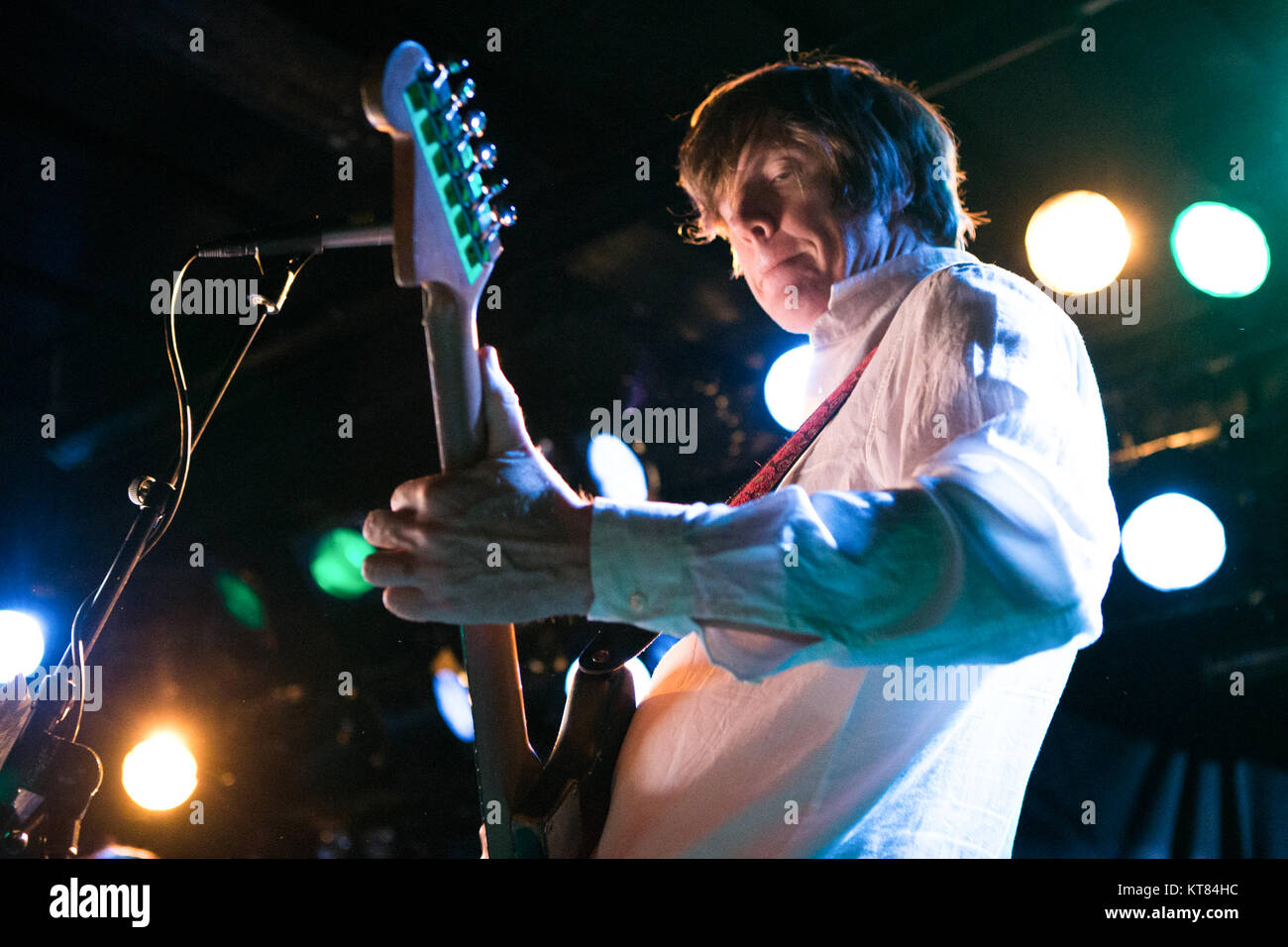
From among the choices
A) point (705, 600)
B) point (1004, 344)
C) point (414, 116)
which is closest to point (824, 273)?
point (1004, 344)

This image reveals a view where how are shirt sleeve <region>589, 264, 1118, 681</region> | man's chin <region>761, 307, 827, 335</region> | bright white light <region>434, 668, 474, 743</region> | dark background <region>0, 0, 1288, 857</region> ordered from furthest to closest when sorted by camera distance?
bright white light <region>434, 668, 474, 743</region>, dark background <region>0, 0, 1288, 857</region>, man's chin <region>761, 307, 827, 335</region>, shirt sleeve <region>589, 264, 1118, 681</region>

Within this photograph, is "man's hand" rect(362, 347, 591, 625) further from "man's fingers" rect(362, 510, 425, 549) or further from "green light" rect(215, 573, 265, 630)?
"green light" rect(215, 573, 265, 630)

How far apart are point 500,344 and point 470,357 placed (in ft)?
10.0

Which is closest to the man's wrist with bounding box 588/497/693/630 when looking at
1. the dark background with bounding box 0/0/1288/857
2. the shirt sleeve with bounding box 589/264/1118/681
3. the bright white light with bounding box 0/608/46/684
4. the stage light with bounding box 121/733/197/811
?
the shirt sleeve with bounding box 589/264/1118/681

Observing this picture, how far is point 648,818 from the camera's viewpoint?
1.40 metres

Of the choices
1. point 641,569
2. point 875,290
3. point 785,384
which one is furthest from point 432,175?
point 785,384

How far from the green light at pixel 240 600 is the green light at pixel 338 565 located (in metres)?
0.28

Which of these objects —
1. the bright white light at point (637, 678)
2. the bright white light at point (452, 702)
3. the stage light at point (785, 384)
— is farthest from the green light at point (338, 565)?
the bright white light at point (637, 678)

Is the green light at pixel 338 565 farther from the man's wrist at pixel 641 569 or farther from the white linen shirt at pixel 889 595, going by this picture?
the man's wrist at pixel 641 569

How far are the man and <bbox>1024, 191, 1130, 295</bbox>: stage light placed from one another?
5.89 ft

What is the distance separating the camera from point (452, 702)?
14.7 ft

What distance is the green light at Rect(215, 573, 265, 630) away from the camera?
4.31 meters

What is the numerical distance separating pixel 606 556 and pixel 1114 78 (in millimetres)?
2937
